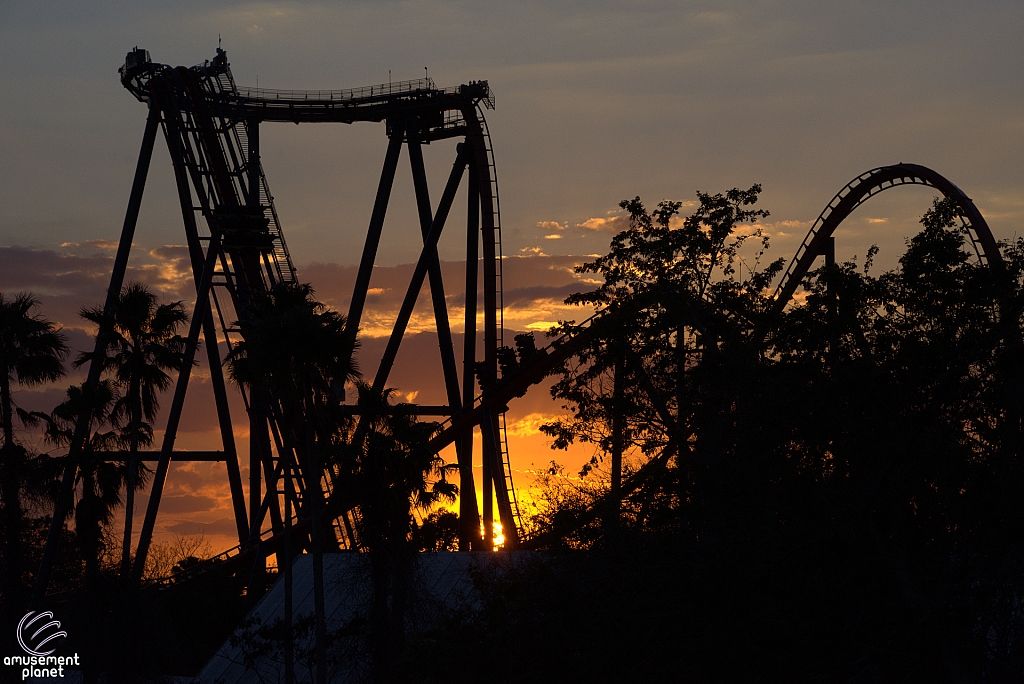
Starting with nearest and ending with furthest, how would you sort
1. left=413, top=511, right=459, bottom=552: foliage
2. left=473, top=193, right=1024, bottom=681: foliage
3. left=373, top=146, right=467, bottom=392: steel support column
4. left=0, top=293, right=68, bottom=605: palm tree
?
left=473, top=193, right=1024, bottom=681: foliage, left=0, top=293, right=68, bottom=605: palm tree, left=373, top=146, right=467, bottom=392: steel support column, left=413, top=511, right=459, bottom=552: foliage

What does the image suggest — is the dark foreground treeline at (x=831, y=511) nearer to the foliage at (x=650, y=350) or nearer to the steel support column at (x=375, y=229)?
the foliage at (x=650, y=350)

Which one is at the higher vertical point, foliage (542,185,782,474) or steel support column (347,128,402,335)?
steel support column (347,128,402,335)

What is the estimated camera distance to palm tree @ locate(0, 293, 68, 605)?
20453 millimetres

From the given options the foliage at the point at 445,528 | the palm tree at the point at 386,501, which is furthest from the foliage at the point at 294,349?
the foliage at the point at 445,528

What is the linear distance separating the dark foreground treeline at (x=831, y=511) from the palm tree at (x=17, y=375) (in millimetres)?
10823

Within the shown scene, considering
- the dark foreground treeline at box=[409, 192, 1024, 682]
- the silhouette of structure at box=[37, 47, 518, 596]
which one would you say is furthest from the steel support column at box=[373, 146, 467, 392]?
the dark foreground treeline at box=[409, 192, 1024, 682]

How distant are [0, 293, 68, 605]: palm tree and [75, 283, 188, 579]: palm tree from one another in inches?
41.6

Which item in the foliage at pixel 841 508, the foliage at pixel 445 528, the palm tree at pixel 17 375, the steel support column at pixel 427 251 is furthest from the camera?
the foliage at pixel 445 528

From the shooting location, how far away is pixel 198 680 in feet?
71.5

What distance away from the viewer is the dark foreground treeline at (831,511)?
427 inches

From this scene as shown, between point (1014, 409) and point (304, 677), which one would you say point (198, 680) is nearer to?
point (304, 677)

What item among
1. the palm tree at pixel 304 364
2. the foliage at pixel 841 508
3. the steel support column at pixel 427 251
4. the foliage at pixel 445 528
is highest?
the steel support column at pixel 427 251

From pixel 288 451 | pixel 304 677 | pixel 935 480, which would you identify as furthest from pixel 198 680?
pixel 935 480

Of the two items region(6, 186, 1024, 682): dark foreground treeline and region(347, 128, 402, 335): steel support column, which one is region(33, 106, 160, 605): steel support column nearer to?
region(347, 128, 402, 335): steel support column
